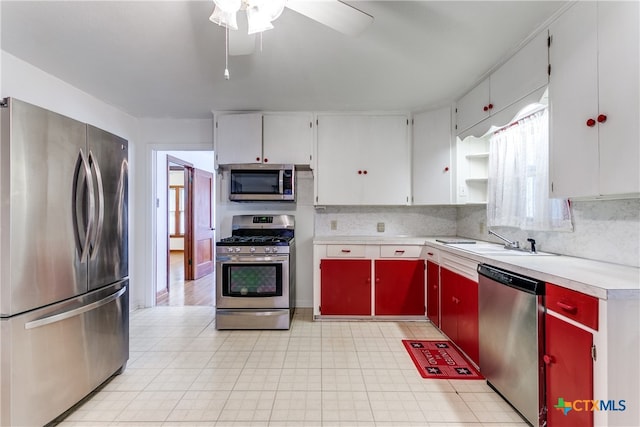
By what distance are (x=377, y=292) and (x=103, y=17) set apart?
3076mm

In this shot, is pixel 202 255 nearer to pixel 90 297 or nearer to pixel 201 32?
pixel 90 297

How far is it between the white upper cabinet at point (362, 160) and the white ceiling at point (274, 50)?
1.35 feet

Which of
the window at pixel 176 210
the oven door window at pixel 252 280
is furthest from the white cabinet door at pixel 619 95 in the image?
the window at pixel 176 210

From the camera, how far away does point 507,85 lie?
214 cm

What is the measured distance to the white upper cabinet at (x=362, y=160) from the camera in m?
3.33

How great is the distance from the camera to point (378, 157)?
131 inches

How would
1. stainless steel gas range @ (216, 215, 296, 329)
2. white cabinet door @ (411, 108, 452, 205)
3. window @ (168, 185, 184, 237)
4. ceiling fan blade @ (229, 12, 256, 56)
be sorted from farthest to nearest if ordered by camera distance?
window @ (168, 185, 184, 237)
white cabinet door @ (411, 108, 452, 205)
stainless steel gas range @ (216, 215, 296, 329)
ceiling fan blade @ (229, 12, 256, 56)

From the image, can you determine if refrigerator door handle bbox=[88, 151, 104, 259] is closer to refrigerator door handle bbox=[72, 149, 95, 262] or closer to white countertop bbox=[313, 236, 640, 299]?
refrigerator door handle bbox=[72, 149, 95, 262]

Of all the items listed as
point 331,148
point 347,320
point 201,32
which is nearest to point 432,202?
point 331,148

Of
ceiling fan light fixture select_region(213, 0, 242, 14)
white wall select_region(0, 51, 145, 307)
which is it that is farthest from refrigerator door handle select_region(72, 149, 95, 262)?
ceiling fan light fixture select_region(213, 0, 242, 14)

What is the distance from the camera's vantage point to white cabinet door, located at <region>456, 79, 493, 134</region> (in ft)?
7.97

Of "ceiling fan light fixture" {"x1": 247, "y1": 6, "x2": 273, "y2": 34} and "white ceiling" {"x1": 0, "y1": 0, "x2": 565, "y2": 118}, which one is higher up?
"white ceiling" {"x1": 0, "y1": 0, "x2": 565, "y2": 118}

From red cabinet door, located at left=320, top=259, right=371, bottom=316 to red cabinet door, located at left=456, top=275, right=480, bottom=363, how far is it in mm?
983

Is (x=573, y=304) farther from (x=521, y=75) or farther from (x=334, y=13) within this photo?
(x=334, y=13)
